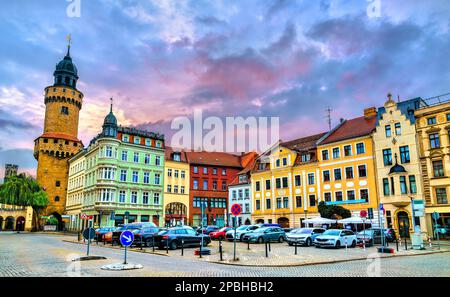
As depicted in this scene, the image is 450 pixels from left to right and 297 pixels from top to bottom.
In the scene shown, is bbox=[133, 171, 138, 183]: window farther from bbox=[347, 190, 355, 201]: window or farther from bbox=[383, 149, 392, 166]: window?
bbox=[383, 149, 392, 166]: window

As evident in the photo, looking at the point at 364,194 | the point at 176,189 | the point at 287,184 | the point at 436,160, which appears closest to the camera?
the point at 436,160

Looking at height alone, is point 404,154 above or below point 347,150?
below

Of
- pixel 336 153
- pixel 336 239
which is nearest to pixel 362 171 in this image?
pixel 336 153

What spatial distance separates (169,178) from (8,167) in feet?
286

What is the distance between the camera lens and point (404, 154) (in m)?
41.0

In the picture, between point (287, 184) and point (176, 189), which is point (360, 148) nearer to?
point (287, 184)

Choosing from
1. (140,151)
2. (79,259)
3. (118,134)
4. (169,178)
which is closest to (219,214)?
(169,178)

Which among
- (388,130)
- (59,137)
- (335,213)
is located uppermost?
(59,137)

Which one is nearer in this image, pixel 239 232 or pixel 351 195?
pixel 239 232

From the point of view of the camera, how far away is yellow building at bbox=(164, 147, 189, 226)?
6569 centimetres

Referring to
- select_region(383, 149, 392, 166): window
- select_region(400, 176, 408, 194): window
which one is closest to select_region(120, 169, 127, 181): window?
select_region(383, 149, 392, 166): window

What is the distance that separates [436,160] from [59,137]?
70195 mm

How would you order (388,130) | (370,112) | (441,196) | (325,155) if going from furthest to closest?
(370,112) < (325,155) < (388,130) < (441,196)

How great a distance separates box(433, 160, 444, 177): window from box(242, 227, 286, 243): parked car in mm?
18052
